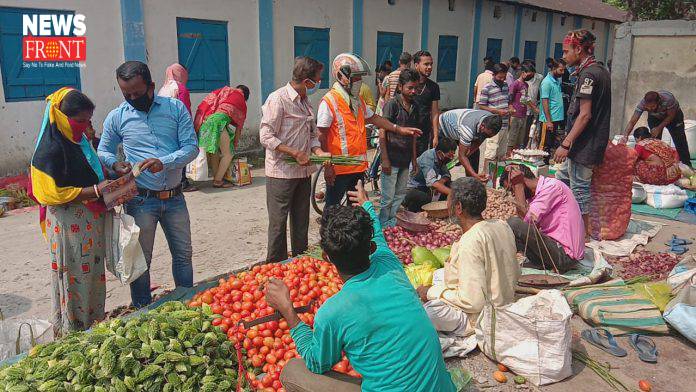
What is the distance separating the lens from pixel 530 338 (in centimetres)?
328

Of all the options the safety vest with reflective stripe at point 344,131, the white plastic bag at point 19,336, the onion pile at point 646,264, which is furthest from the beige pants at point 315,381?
the onion pile at point 646,264

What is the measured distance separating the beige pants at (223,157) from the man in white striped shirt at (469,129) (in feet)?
11.8

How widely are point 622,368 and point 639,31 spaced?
899cm

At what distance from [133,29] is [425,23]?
9.11 m

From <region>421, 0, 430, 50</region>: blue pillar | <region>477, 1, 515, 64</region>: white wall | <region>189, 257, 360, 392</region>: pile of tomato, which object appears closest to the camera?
<region>189, 257, 360, 392</region>: pile of tomato

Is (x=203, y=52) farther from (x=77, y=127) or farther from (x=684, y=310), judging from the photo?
(x=684, y=310)

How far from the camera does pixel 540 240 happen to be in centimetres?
473

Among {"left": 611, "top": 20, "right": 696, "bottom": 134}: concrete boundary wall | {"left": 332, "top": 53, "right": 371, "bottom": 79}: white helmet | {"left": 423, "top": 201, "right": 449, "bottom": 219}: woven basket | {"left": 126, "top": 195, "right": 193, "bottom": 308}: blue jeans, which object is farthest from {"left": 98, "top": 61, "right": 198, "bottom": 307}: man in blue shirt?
{"left": 611, "top": 20, "right": 696, "bottom": 134}: concrete boundary wall

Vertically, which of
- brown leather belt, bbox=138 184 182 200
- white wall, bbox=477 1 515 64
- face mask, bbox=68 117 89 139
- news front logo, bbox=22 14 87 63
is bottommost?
brown leather belt, bbox=138 184 182 200

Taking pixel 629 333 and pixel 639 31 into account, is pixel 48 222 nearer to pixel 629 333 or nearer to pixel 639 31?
pixel 629 333

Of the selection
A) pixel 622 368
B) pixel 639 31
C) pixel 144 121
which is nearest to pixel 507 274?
pixel 622 368

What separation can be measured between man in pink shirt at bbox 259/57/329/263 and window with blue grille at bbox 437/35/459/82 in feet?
42.0

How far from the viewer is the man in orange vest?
16.7ft

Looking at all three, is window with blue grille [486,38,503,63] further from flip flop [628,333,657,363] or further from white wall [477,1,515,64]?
flip flop [628,333,657,363]
